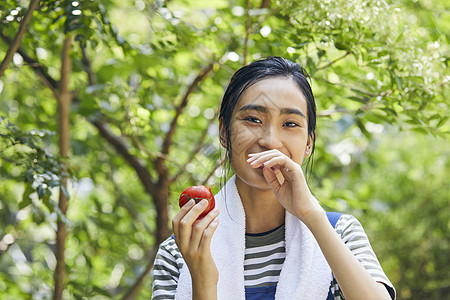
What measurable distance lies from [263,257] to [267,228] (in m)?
0.08

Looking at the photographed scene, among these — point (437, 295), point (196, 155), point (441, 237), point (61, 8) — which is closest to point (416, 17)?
point (196, 155)

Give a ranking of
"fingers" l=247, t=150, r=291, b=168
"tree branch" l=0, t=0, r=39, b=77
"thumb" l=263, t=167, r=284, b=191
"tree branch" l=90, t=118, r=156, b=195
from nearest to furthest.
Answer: "fingers" l=247, t=150, r=291, b=168
"thumb" l=263, t=167, r=284, b=191
"tree branch" l=0, t=0, r=39, b=77
"tree branch" l=90, t=118, r=156, b=195

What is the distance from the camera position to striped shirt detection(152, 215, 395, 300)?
4.49ft

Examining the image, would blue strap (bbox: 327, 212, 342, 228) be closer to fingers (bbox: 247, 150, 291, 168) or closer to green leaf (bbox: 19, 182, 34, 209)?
fingers (bbox: 247, 150, 291, 168)

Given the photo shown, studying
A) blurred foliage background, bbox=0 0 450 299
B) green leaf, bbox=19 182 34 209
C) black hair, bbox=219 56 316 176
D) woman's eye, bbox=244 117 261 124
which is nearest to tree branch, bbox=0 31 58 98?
blurred foliage background, bbox=0 0 450 299

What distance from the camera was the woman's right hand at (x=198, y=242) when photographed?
123 centimetres

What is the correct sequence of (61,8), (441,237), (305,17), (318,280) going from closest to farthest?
1. (318,280)
2. (305,17)
3. (61,8)
4. (441,237)

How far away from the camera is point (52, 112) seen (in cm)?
338

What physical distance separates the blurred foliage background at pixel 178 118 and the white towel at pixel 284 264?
1.73 feet

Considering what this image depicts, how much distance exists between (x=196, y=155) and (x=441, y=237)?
→ 8.34 ft

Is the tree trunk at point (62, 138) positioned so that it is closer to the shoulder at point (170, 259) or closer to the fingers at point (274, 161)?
the shoulder at point (170, 259)

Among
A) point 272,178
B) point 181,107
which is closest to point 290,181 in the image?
point 272,178

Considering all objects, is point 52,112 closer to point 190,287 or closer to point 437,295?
point 190,287

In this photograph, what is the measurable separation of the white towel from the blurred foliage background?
0.53 m
